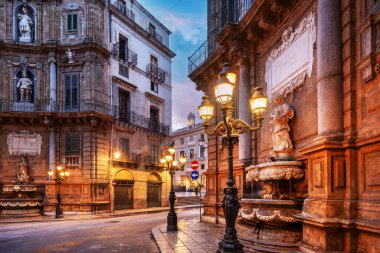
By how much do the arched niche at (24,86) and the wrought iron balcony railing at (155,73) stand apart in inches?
413

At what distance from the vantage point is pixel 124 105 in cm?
3225

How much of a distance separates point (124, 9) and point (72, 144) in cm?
1275

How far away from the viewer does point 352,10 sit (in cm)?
777

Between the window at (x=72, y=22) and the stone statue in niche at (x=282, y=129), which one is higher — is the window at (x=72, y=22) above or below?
above

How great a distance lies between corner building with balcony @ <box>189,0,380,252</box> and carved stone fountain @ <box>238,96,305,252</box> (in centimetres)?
2

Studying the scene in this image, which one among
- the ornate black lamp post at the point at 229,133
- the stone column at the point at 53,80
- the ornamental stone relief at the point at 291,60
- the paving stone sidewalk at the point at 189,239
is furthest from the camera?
the stone column at the point at 53,80

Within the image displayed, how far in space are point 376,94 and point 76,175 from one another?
78.7ft

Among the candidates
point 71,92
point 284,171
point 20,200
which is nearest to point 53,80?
point 71,92

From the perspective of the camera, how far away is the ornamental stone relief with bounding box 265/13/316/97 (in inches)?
396

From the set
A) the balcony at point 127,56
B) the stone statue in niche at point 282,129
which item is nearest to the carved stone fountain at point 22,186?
the balcony at point 127,56

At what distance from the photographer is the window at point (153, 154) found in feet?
113

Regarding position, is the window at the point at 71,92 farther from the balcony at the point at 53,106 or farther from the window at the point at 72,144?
the window at the point at 72,144

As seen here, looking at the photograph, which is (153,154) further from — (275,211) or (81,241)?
(275,211)

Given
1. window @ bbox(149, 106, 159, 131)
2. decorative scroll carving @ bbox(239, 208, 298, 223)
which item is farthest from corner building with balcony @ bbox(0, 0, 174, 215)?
decorative scroll carving @ bbox(239, 208, 298, 223)
